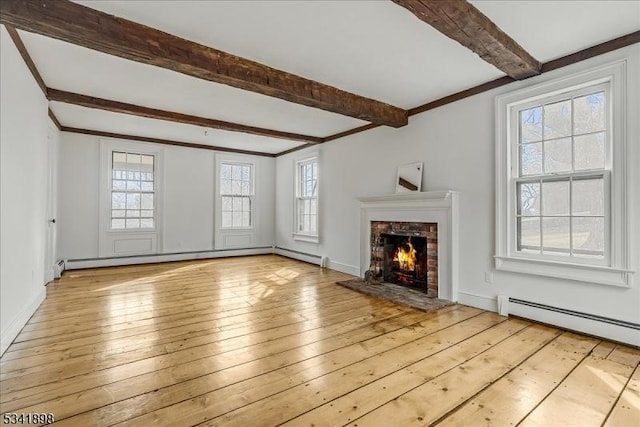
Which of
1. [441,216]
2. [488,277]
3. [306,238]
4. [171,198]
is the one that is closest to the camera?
[488,277]

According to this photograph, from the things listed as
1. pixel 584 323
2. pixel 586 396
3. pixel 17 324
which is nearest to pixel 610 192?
pixel 584 323

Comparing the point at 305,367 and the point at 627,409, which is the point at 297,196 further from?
the point at 627,409

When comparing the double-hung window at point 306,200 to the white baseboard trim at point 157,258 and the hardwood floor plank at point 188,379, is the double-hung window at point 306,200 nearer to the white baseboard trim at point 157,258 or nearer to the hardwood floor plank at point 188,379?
the white baseboard trim at point 157,258

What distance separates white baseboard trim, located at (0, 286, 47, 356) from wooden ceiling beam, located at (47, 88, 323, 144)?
8.00 ft

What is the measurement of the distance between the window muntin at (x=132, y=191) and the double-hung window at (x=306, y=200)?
3.12m

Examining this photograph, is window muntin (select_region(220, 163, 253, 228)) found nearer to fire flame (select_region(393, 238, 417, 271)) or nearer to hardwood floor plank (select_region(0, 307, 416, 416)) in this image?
fire flame (select_region(393, 238, 417, 271))

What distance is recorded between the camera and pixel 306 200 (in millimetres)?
7176

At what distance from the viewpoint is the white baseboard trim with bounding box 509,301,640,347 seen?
2658 mm

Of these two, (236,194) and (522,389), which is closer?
(522,389)

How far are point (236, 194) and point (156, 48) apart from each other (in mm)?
5282

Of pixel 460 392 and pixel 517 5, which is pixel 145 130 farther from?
pixel 460 392

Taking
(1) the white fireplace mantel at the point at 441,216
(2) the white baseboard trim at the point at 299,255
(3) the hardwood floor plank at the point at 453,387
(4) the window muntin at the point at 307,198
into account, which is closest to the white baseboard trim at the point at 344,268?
(2) the white baseboard trim at the point at 299,255

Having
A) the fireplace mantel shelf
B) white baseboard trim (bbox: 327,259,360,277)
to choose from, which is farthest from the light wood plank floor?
white baseboard trim (bbox: 327,259,360,277)

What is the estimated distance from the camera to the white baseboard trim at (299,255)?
6.61 m
